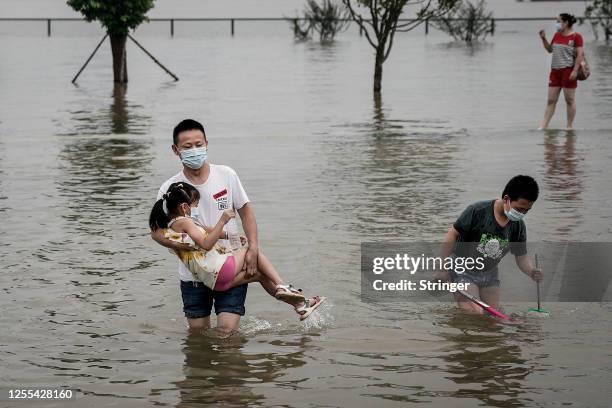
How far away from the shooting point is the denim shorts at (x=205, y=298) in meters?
6.46

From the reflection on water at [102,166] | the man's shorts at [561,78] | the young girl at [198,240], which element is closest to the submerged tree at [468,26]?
the reflection on water at [102,166]

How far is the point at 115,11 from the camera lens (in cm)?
2469

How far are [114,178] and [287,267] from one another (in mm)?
4476

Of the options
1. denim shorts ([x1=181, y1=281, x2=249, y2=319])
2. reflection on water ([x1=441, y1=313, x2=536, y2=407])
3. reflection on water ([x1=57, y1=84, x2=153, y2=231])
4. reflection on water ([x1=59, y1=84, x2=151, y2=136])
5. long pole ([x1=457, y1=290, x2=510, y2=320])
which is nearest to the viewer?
reflection on water ([x1=441, y1=313, x2=536, y2=407])

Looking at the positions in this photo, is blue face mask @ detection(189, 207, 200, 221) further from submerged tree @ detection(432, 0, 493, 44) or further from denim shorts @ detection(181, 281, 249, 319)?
submerged tree @ detection(432, 0, 493, 44)

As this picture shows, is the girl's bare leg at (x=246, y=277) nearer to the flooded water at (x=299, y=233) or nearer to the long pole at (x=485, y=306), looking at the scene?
the flooded water at (x=299, y=233)

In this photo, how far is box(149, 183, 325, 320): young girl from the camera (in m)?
6.21

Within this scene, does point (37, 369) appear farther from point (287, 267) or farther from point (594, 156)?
point (594, 156)

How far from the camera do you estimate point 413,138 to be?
51.9 feet

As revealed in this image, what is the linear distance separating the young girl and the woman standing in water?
1032cm

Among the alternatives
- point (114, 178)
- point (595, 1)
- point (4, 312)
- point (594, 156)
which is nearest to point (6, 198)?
point (114, 178)

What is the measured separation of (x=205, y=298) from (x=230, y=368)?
1.78 feet

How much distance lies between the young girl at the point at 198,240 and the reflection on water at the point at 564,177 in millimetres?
3813

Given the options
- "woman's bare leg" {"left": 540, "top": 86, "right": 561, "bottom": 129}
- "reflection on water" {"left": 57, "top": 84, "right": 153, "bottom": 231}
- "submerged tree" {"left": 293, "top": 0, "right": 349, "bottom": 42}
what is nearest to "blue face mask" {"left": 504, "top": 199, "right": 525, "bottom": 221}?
"reflection on water" {"left": 57, "top": 84, "right": 153, "bottom": 231}
